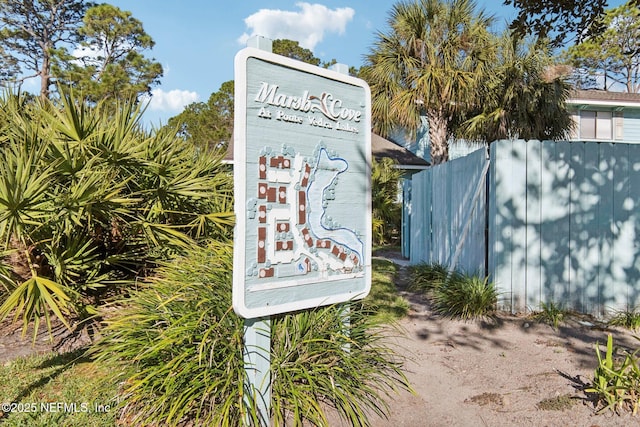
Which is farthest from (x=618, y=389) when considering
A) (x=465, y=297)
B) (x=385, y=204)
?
(x=385, y=204)

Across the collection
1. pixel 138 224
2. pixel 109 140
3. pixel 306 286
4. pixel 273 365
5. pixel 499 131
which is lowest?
pixel 273 365

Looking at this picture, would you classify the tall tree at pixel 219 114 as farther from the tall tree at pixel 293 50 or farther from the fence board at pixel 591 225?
the fence board at pixel 591 225

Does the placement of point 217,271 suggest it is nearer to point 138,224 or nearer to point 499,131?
point 138,224

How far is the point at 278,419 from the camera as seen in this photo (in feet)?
9.27

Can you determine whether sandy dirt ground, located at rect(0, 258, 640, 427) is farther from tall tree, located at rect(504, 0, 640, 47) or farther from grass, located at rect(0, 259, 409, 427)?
tall tree, located at rect(504, 0, 640, 47)

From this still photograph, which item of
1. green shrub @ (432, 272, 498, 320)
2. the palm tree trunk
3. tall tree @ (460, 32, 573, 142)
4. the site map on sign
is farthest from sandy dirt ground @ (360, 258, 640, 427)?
tall tree @ (460, 32, 573, 142)

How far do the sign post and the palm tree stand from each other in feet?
31.1

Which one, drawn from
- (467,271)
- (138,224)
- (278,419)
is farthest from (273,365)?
(467,271)

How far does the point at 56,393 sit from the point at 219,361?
1442mm

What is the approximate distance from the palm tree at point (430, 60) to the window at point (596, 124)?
9184mm

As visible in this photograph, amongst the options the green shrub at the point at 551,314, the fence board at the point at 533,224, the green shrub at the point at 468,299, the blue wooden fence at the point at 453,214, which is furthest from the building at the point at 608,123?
the green shrub at the point at 468,299

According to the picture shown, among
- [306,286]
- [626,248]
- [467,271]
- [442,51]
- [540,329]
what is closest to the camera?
[306,286]

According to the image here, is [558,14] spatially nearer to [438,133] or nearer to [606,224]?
[606,224]

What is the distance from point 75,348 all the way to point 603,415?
458 cm
